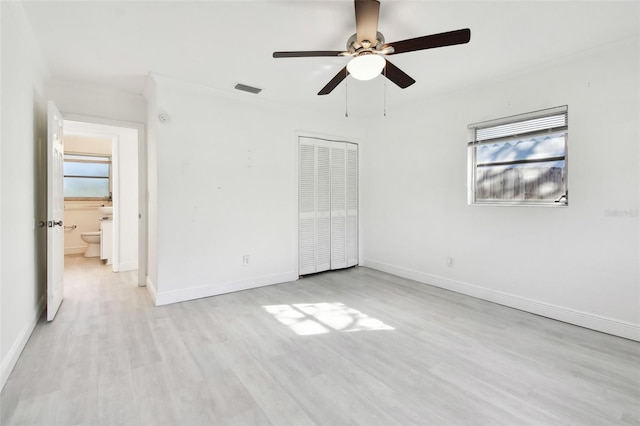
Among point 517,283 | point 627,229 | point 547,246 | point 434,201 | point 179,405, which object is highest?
point 434,201

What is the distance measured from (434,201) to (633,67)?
2.18m

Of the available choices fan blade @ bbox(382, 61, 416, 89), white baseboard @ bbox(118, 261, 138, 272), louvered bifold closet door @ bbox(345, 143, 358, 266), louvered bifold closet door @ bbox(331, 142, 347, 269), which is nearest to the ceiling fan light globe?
fan blade @ bbox(382, 61, 416, 89)

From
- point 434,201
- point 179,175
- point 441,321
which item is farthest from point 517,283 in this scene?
point 179,175

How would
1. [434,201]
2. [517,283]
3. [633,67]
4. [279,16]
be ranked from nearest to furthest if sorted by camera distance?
[279,16]
[633,67]
[517,283]
[434,201]

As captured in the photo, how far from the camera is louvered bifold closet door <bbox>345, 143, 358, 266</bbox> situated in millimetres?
5027

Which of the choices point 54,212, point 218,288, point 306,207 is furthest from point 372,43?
point 54,212

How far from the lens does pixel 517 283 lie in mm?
3301

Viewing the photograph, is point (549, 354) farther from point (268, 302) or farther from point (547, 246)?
point (268, 302)

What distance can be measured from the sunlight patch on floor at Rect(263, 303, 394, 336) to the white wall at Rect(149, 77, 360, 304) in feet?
3.02

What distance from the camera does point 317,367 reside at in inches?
84.4

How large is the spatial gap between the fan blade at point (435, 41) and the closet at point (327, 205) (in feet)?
8.21

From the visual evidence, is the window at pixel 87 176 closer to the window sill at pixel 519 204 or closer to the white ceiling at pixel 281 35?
the white ceiling at pixel 281 35

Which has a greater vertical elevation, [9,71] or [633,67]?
[633,67]

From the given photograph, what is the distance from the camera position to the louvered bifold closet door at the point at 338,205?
484 cm
